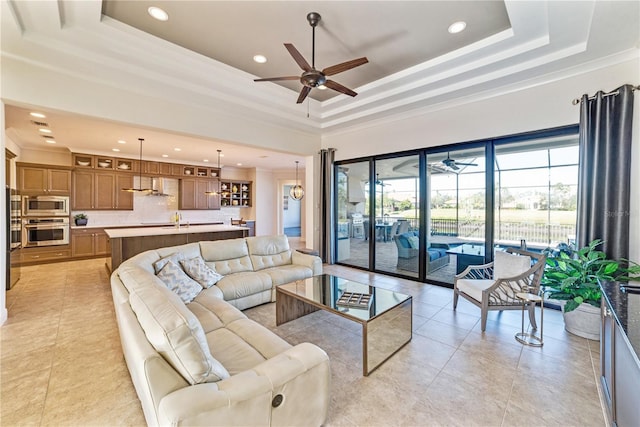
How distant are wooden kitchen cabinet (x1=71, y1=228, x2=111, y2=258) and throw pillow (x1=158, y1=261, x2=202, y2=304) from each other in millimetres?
5239

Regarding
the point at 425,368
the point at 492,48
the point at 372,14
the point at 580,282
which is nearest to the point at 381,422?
the point at 425,368

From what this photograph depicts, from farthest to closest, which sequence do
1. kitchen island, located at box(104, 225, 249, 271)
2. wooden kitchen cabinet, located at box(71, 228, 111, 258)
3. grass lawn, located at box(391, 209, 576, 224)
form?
wooden kitchen cabinet, located at box(71, 228, 111, 258) → kitchen island, located at box(104, 225, 249, 271) → grass lawn, located at box(391, 209, 576, 224)

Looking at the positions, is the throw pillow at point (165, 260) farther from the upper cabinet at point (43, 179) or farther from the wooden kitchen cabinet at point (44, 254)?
the upper cabinet at point (43, 179)

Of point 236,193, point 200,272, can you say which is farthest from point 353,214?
point 236,193

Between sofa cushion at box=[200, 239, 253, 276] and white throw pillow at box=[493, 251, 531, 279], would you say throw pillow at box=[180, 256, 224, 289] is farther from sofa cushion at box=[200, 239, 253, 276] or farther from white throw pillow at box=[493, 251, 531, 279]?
white throw pillow at box=[493, 251, 531, 279]

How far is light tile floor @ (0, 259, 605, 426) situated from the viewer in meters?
1.84

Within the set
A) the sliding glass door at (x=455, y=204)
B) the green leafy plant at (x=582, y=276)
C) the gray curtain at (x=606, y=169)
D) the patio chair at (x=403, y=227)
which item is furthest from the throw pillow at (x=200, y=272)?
the gray curtain at (x=606, y=169)

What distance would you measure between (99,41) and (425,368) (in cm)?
460

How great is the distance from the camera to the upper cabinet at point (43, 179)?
6.24 meters

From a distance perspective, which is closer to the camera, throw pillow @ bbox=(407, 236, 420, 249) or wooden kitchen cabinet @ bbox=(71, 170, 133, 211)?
throw pillow @ bbox=(407, 236, 420, 249)

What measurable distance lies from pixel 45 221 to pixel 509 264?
9349mm

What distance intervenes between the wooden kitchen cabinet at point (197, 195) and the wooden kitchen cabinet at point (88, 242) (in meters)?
Result: 2.21

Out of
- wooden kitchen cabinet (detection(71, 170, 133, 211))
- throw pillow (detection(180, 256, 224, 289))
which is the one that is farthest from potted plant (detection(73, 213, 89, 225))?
throw pillow (detection(180, 256, 224, 289))

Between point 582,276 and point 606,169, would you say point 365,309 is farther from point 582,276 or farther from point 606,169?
point 606,169
